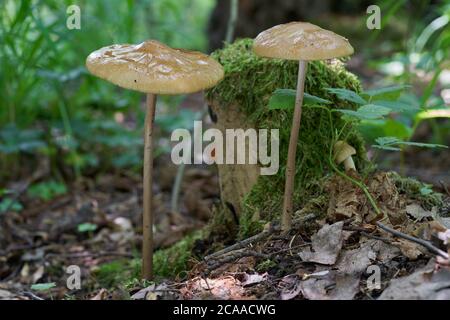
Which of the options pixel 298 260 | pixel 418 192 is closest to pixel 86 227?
pixel 298 260

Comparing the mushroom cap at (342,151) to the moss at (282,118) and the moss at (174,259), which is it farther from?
the moss at (174,259)

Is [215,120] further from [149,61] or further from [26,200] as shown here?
[26,200]

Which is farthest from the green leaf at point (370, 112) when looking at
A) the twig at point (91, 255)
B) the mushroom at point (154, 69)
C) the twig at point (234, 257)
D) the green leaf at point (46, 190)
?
the green leaf at point (46, 190)

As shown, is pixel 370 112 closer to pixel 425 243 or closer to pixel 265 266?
pixel 425 243

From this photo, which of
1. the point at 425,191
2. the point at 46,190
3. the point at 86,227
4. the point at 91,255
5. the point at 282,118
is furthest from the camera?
the point at 46,190
